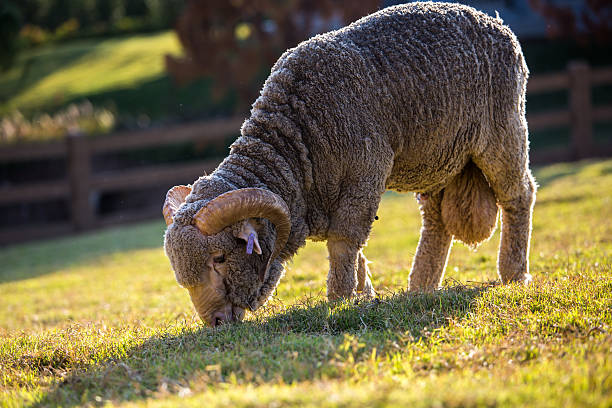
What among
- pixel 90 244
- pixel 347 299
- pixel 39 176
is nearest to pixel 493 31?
pixel 347 299

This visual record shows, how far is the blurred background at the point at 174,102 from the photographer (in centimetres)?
1667

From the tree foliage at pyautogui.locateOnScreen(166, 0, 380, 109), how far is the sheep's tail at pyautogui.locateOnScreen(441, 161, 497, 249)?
15.9 meters

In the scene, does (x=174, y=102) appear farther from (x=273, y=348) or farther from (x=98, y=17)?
(x=273, y=348)

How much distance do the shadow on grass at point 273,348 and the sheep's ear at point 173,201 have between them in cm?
90

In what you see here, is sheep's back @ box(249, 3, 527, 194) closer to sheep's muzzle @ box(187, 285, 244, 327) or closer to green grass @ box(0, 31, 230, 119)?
sheep's muzzle @ box(187, 285, 244, 327)

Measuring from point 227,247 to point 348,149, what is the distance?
4.01ft

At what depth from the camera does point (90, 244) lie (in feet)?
47.1

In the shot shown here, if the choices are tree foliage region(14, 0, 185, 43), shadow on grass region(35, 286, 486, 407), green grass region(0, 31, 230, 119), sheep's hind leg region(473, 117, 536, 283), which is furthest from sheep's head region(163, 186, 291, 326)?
tree foliage region(14, 0, 185, 43)

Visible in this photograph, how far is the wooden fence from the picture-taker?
16.4 m

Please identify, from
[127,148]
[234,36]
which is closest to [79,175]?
[127,148]

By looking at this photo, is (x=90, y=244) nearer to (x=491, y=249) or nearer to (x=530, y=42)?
(x=491, y=249)

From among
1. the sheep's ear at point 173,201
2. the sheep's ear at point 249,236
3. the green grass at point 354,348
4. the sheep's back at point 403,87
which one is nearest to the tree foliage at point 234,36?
the green grass at point 354,348

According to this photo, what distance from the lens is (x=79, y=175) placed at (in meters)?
16.4

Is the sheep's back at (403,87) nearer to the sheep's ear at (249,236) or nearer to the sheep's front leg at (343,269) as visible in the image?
the sheep's front leg at (343,269)
